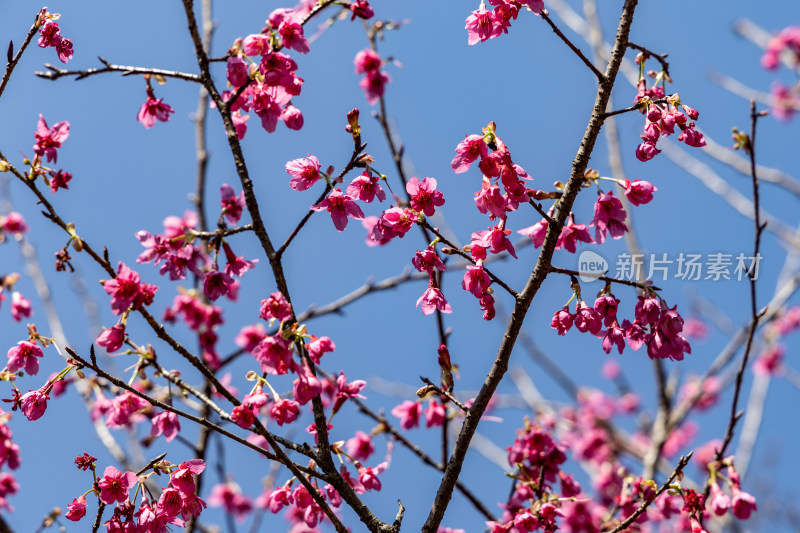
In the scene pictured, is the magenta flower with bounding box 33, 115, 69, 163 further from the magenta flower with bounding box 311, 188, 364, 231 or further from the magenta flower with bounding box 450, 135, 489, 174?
the magenta flower with bounding box 450, 135, 489, 174

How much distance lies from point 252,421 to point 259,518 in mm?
2570

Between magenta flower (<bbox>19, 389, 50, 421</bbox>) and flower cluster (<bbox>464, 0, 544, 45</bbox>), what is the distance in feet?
6.62

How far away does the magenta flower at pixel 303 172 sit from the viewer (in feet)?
7.74

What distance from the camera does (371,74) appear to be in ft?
11.4

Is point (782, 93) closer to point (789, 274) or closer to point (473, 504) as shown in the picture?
point (789, 274)

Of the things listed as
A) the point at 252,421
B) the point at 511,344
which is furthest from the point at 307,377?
the point at 511,344

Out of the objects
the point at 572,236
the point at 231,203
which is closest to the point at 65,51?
the point at 231,203

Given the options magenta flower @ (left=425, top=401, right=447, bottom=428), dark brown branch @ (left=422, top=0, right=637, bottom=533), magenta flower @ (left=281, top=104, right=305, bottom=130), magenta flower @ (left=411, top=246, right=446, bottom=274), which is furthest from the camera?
magenta flower @ (left=425, top=401, right=447, bottom=428)

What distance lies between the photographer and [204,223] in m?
4.19

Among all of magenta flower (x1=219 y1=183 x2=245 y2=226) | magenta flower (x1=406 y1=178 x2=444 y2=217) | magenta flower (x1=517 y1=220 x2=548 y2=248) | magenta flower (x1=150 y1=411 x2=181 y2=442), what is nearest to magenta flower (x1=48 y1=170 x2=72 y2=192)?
magenta flower (x1=219 y1=183 x2=245 y2=226)

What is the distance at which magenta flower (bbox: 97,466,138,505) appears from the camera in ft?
7.00

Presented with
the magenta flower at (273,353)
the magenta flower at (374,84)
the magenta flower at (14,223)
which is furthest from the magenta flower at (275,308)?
the magenta flower at (14,223)

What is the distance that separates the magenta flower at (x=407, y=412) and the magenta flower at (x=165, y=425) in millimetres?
1243

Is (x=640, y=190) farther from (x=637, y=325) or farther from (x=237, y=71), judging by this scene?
(x=237, y=71)
